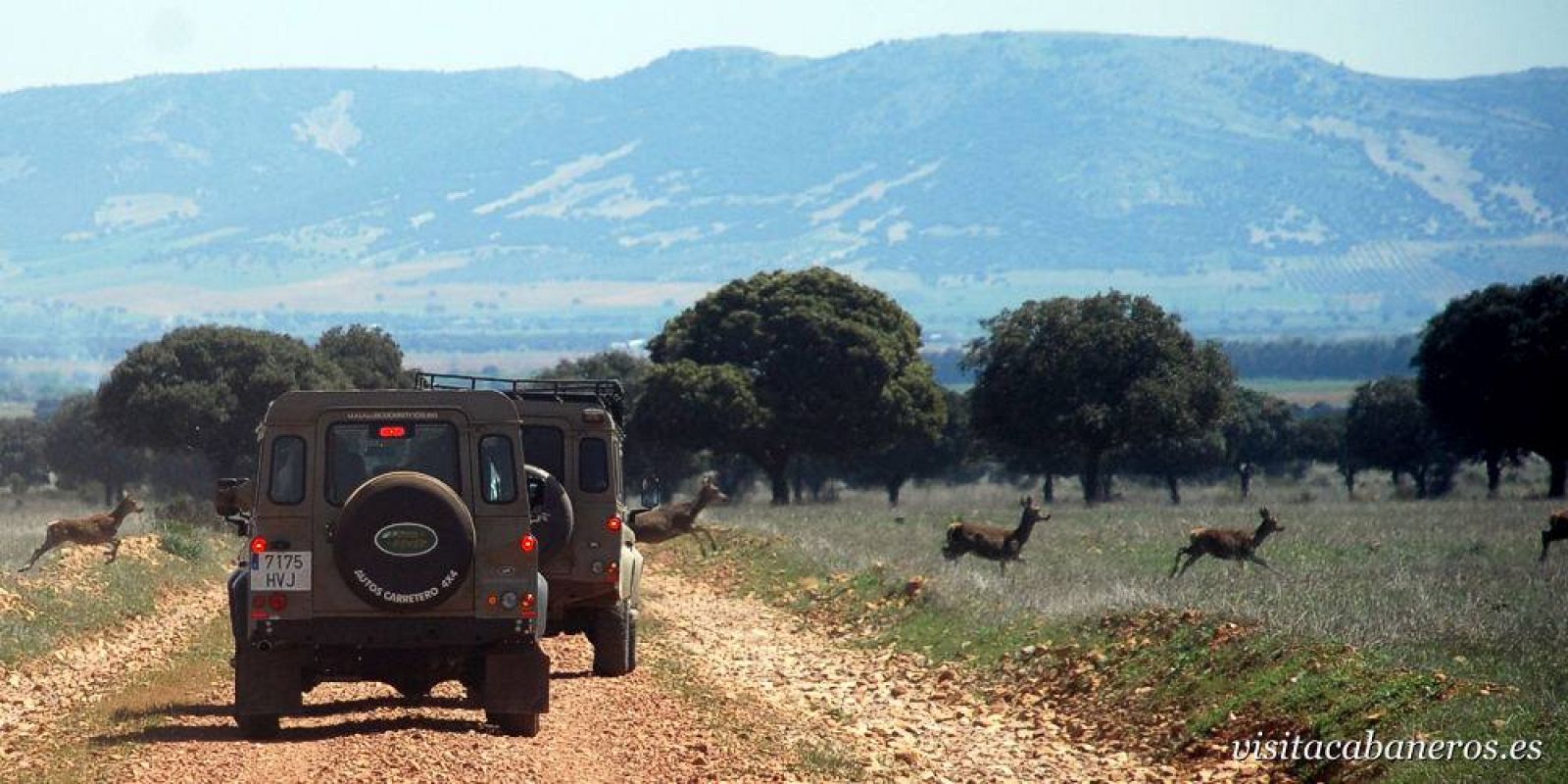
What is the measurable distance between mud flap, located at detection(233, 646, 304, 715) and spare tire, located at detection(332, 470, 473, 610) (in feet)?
3.36

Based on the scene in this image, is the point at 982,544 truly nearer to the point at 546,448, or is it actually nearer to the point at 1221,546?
the point at 1221,546

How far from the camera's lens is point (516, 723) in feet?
57.7

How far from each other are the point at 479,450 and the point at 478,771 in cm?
280

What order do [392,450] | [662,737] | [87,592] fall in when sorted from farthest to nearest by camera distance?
[87,592], [662,737], [392,450]

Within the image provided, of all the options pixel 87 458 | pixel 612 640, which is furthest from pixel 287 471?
pixel 87 458

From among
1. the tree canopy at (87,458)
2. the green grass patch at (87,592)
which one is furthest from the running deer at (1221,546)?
the tree canopy at (87,458)

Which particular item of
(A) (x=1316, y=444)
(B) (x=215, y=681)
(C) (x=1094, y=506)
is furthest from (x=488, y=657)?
(A) (x=1316, y=444)

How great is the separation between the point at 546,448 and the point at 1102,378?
163ft

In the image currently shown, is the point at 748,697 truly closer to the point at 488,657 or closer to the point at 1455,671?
the point at 488,657

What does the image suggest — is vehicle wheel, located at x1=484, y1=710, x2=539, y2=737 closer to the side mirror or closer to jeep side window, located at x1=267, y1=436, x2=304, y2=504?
jeep side window, located at x1=267, y1=436, x2=304, y2=504

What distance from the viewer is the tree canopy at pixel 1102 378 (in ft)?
226

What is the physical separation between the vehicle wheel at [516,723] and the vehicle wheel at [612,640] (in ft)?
15.7

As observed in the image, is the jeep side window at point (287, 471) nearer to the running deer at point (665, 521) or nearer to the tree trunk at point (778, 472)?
the running deer at point (665, 521)

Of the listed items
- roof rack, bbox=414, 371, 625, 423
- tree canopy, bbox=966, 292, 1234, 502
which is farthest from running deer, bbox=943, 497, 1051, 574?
tree canopy, bbox=966, 292, 1234, 502
